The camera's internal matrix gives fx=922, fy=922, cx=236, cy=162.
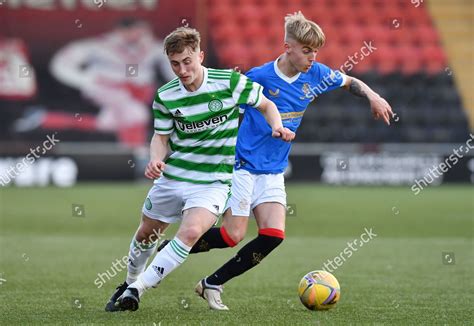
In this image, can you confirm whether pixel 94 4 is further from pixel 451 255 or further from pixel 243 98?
pixel 243 98

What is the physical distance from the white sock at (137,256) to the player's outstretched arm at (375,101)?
5.61ft

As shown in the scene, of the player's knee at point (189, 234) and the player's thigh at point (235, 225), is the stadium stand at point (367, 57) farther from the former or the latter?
the player's knee at point (189, 234)

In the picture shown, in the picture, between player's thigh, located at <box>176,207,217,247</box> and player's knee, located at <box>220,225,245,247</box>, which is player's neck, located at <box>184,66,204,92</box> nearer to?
player's thigh, located at <box>176,207,217,247</box>

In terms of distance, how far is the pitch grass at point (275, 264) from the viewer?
18.9 feet

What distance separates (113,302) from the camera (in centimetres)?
586

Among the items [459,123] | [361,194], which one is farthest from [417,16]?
[361,194]

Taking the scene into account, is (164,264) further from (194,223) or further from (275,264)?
(275,264)

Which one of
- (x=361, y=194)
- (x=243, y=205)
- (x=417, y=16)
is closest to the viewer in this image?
(x=243, y=205)

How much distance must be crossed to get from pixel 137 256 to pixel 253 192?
36.4 inches

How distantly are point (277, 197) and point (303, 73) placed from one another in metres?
0.91

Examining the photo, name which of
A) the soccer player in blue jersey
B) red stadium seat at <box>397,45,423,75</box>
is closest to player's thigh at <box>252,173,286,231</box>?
the soccer player in blue jersey

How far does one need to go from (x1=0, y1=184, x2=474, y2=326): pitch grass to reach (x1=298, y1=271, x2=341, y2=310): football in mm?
83

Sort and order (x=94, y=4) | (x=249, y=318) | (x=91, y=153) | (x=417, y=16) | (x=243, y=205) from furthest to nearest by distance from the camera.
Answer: (x=417, y=16)
(x=94, y=4)
(x=91, y=153)
(x=243, y=205)
(x=249, y=318)

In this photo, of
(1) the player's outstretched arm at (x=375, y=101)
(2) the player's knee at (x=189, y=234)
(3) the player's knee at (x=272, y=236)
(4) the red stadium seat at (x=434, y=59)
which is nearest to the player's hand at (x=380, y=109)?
(1) the player's outstretched arm at (x=375, y=101)
